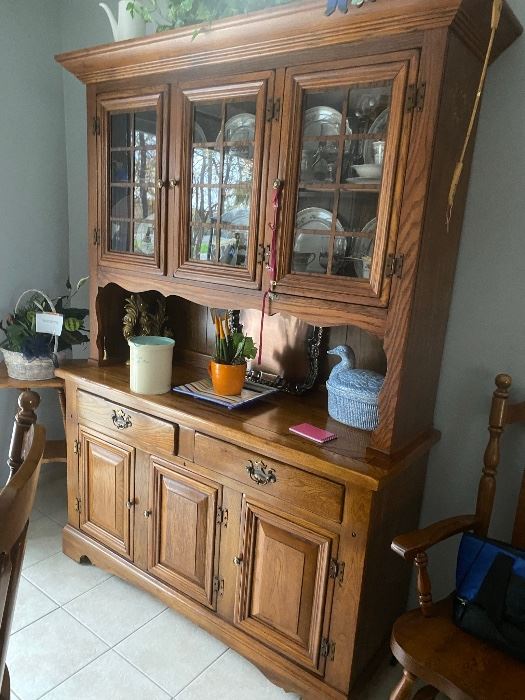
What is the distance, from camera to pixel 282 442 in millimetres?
1397

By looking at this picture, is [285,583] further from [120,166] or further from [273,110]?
[120,166]

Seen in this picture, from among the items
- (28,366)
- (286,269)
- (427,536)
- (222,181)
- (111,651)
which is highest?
(222,181)

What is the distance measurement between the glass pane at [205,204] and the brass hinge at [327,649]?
51.2 inches

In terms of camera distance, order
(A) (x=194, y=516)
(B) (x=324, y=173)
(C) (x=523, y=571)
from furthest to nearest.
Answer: (A) (x=194, y=516) → (B) (x=324, y=173) → (C) (x=523, y=571)

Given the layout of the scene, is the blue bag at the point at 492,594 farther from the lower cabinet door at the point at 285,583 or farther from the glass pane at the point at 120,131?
the glass pane at the point at 120,131

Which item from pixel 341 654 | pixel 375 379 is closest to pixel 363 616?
pixel 341 654

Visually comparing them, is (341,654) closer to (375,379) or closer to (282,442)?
(282,442)

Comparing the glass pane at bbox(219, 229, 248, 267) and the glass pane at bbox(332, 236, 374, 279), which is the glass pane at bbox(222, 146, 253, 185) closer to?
the glass pane at bbox(219, 229, 248, 267)

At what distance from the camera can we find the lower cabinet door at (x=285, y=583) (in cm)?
141

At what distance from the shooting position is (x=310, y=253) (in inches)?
55.8

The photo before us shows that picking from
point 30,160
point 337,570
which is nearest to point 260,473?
point 337,570

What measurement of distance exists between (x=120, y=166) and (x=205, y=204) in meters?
0.43

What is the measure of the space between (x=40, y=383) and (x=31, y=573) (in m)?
0.77

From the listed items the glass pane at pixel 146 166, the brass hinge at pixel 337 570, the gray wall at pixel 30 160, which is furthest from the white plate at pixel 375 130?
the gray wall at pixel 30 160
